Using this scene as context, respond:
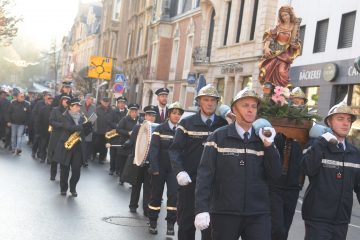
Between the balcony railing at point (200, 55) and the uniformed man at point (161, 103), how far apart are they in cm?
2385

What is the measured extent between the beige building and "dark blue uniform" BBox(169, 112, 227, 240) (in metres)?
22.1

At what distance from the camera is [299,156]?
7.57 metres

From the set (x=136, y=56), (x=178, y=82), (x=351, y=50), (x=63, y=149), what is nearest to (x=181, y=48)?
(x=178, y=82)

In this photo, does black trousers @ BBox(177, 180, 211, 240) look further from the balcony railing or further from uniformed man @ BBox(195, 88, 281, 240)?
the balcony railing

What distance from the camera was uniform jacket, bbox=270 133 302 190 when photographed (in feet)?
24.5

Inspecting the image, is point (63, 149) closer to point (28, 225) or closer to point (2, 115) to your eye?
point (28, 225)

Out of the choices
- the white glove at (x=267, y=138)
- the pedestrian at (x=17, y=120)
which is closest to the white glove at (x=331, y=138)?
the white glove at (x=267, y=138)

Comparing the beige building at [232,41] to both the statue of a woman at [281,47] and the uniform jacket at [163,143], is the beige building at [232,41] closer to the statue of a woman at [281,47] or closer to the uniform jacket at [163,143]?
the uniform jacket at [163,143]

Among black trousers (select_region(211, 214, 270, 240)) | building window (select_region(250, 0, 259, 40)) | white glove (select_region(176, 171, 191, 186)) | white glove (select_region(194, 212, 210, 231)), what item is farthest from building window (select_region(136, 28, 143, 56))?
white glove (select_region(194, 212, 210, 231))

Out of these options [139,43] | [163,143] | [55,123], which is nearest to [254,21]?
[55,123]

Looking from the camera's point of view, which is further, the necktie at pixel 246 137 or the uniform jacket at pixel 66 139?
the uniform jacket at pixel 66 139

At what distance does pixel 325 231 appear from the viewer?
625 cm

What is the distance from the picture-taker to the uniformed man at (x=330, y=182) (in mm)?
6270

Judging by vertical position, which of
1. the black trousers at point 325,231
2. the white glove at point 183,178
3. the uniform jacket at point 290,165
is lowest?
the black trousers at point 325,231
